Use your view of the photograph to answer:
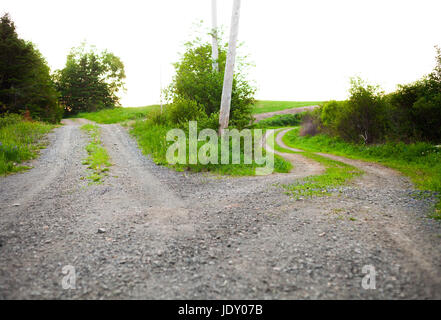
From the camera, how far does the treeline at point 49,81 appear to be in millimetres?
21719

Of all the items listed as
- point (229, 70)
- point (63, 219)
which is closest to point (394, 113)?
point (229, 70)

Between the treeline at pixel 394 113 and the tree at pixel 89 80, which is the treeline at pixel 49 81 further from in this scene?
the treeline at pixel 394 113

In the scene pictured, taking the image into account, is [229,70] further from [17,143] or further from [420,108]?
[17,143]

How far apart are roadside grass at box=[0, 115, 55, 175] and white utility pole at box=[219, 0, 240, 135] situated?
825 centimetres

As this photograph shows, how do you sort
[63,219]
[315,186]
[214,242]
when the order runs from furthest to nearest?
[315,186], [63,219], [214,242]

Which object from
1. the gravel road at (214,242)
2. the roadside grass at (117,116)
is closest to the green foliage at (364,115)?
the gravel road at (214,242)

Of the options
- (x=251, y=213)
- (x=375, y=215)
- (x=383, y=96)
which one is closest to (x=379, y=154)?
(x=383, y=96)

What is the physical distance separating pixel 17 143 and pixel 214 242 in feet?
43.4

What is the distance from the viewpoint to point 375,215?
198 inches

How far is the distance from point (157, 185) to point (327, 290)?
6.03 m

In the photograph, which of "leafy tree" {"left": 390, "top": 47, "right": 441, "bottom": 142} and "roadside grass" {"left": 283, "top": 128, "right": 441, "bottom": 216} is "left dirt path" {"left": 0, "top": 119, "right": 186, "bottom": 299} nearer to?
"roadside grass" {"left": 283, "top": 128, "right": 441, "bottom": 216}

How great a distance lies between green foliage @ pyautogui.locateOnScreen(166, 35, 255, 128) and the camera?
13367 mm

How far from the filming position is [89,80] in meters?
47.0
